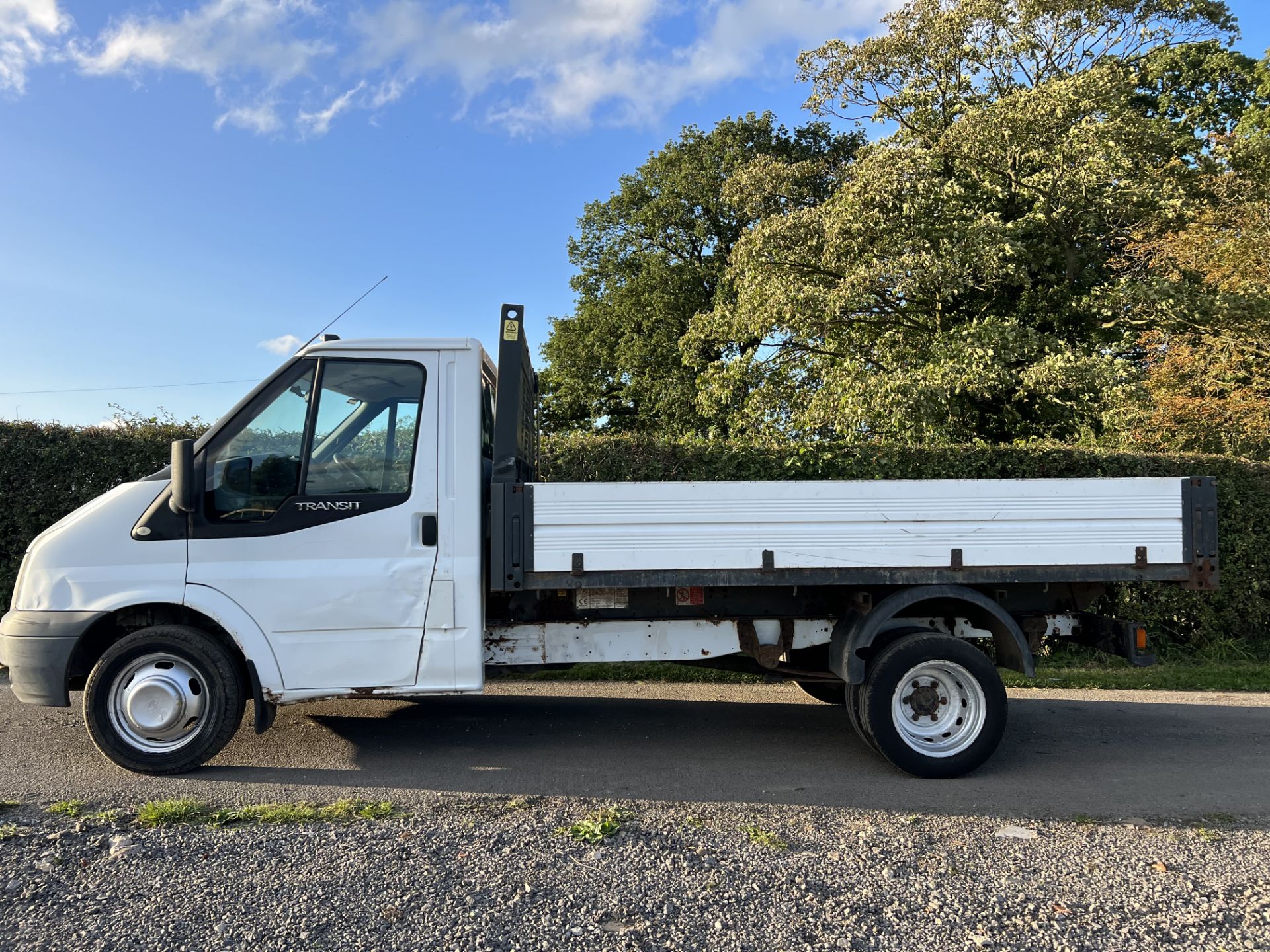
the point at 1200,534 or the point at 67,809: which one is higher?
the point at 1200,534

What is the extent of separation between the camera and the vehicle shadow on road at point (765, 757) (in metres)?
4.55

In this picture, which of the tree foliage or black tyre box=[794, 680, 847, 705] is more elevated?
the tree foliage

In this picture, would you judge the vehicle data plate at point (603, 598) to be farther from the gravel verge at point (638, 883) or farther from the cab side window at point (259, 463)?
the cab side window at point (259, 463)

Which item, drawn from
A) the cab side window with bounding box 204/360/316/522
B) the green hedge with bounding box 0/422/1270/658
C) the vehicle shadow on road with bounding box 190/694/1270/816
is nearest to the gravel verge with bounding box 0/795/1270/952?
the vehicle shadow on road with bounding box 190/694/1270/816

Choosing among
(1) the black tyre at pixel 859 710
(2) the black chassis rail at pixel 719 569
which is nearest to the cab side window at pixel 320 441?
(2) the black chassis rail at pixel 719 569

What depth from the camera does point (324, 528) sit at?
15.3 feet

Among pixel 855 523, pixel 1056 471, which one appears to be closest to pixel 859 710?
pixel 855 523

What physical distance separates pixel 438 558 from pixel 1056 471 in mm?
7094

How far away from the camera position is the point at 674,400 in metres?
22.5

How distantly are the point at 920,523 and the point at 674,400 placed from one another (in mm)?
17770

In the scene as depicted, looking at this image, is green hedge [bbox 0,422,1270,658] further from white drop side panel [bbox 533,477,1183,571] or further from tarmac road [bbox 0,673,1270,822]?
white drop side panel [bbox 533,477,1183,571]

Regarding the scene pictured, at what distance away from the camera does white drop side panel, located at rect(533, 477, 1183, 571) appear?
471 cm

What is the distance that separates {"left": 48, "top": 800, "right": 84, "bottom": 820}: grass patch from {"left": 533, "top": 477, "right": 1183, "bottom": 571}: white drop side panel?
96.9 inches

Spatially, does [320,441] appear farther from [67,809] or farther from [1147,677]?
[1147,677]
